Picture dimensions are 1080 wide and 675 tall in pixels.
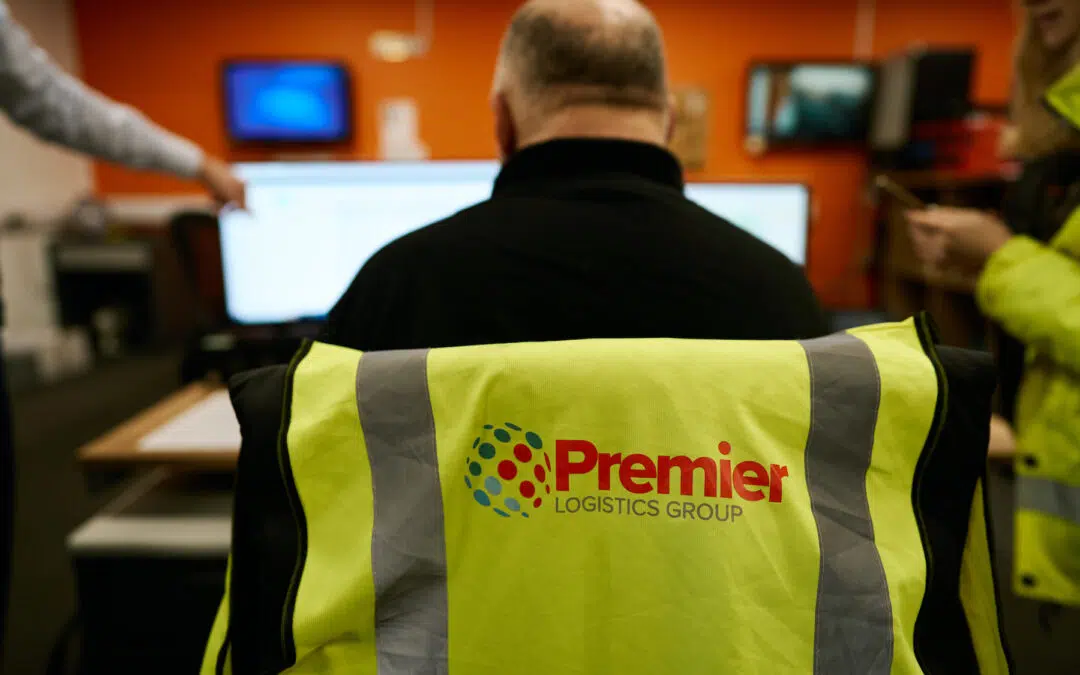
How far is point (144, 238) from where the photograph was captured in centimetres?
466

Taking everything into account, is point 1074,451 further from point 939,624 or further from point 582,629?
point 582,629

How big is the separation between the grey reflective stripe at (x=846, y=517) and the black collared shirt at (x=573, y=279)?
0.25m

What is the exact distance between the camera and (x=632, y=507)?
505mm

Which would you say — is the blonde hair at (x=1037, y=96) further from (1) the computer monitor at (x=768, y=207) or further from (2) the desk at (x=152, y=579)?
(2) the desk at (x=152, y=579)

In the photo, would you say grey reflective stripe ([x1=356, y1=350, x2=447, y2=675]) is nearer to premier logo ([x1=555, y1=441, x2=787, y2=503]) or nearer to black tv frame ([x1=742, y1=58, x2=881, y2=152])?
premier logo ([x1=555, y1=441, x2=787, y2=503])

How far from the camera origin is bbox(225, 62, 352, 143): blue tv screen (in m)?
4.82

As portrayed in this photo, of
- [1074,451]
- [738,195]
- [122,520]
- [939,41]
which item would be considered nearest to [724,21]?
[939,41]

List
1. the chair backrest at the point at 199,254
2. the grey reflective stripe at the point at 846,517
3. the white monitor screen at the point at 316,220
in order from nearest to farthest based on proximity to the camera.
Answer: the grey reflective stripe at the point at 846,517, the white monitor screen at the point at 316,220, the chair backrest at the point at 199,254

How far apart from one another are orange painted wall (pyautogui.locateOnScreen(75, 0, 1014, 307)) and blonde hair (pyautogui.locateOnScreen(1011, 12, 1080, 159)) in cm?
377

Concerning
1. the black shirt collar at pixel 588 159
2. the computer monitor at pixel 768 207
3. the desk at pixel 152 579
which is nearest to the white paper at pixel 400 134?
the computer monitor at pixel 768 207

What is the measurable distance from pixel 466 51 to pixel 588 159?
453 centimetres

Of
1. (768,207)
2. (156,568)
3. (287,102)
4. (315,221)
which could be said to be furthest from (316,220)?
(287,102)

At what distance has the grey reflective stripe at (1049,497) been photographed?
100 centimetres

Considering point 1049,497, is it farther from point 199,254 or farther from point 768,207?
point 199,254
